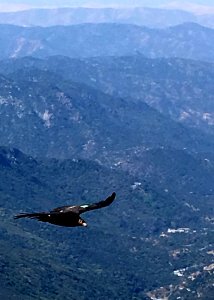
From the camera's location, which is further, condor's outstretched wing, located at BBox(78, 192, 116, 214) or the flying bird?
condor's outstretched wing, located at BBox(78, 192, 116, 214)

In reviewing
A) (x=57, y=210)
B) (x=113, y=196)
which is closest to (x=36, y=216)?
(x=57, y=210)

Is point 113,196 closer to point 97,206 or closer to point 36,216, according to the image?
point 97,206

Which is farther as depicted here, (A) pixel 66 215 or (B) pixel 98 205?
(B) pixel 98 205

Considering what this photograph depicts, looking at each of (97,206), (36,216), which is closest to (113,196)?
(97,206)

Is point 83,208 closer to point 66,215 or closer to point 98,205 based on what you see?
point 98,205

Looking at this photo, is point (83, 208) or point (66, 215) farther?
point (83, 208)

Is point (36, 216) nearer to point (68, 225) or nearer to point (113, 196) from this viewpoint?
point (68, 225)

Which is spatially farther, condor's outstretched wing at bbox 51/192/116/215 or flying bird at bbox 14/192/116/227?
condor's outstretched wing at bbox 51/192/116/215

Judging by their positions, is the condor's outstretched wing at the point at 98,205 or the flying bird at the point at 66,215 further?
the condor's outstretched wing at the point at 98,205

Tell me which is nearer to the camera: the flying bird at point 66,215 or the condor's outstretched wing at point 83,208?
the flying bird at point 66,215

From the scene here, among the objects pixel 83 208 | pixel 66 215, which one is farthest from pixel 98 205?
pixel 66 215
